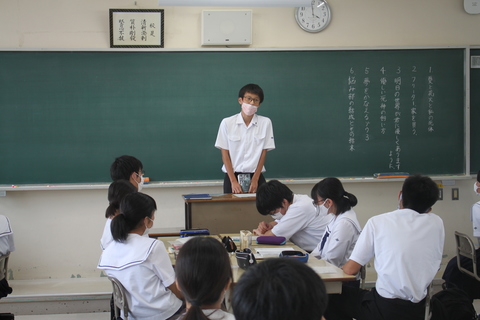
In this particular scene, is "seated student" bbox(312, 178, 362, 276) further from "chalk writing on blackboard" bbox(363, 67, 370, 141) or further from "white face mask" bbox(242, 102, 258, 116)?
"chalk writing on blackboard" bbox(363, 67, 370, 141)

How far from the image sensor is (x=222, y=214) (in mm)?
4020

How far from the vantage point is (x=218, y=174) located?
4918 mm

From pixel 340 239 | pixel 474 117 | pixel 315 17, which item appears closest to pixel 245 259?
pixel 340 239

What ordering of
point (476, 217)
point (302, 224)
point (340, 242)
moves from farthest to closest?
point (476, 217) < point (302, 224) < point (340, 242)

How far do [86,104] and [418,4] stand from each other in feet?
10.8

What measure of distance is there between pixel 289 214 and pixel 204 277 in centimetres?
189

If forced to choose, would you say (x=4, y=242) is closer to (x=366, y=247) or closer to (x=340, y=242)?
(x=340, y=242)

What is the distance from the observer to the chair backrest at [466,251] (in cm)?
345

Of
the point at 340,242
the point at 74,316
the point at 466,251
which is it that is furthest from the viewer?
the point at 74,316

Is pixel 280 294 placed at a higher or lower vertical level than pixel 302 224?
higher

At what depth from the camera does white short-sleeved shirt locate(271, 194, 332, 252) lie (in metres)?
3.40

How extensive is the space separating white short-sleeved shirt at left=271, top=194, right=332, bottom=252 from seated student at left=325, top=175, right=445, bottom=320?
915mm

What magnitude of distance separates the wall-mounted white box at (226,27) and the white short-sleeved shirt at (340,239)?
2.36 m

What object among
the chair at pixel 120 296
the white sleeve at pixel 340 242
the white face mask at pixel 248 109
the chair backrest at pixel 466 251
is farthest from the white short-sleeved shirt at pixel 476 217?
the chair at pixel 120 296
